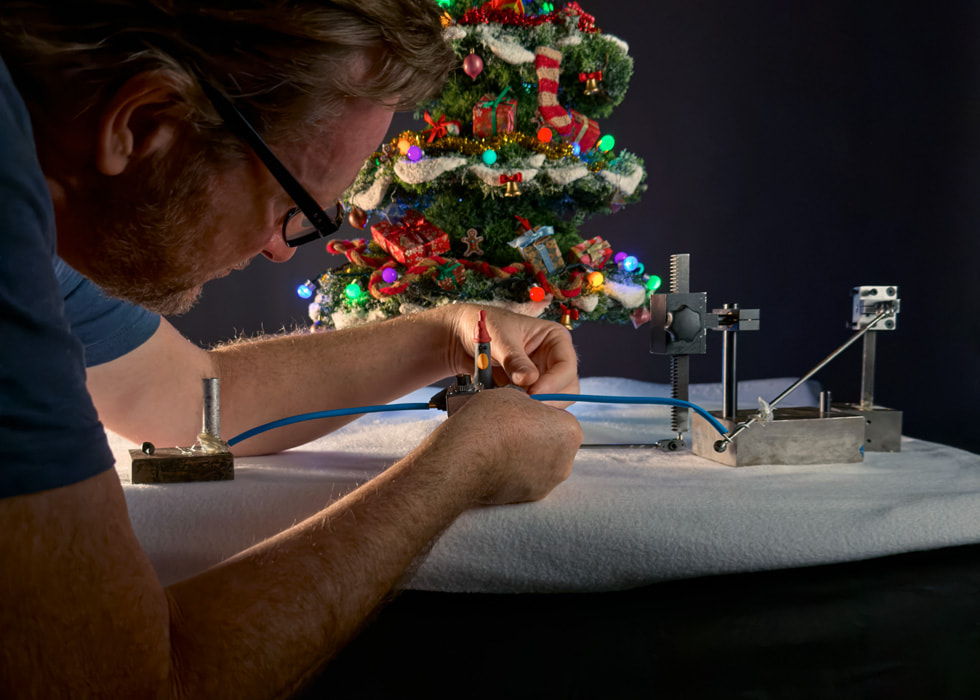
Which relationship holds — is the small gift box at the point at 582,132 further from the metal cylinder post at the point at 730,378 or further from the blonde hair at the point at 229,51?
the blonde hair at the point at 229,51

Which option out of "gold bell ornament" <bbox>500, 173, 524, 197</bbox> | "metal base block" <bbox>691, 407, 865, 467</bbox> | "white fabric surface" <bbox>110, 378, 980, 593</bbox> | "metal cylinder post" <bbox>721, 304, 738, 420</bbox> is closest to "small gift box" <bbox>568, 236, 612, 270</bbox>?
"gold bell ornament" <bbox>500, 173, 524, 197</bbox>

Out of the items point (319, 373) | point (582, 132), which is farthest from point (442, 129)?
point (319, 373)

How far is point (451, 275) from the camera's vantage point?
1.80m

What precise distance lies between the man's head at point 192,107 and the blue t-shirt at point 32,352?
0.34 feet

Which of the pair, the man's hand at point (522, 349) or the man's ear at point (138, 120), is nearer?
the man's ear at point (138, 120)

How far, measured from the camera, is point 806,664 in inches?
20.8

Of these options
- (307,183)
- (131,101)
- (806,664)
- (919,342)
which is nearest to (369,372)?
(307,183)

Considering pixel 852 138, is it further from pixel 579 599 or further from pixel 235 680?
pixel 235 680

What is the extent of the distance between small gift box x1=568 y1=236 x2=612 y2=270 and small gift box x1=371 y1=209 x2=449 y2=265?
358 mm

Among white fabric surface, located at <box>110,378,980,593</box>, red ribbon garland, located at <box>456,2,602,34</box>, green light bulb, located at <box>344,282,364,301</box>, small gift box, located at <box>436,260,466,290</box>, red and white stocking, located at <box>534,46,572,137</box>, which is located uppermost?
red ribbon garland, located at <box>456,2,602,34</box>

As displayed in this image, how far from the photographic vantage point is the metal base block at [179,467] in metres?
0.89

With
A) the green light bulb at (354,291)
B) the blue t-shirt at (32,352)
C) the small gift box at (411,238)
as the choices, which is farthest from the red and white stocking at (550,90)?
the blue t-shirt at (32,352)

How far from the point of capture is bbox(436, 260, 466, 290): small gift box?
179 centimetres

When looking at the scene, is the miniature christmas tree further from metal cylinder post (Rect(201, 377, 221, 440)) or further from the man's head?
the man's head
